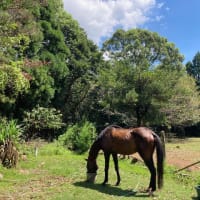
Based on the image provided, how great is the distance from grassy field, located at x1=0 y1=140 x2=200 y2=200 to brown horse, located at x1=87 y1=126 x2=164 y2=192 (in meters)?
0.45

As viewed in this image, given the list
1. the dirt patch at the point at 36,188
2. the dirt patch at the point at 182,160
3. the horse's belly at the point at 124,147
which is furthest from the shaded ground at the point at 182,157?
the dirt patch at the point at 36,188

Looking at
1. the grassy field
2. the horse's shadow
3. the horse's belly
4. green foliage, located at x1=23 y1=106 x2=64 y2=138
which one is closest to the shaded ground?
the grassy field

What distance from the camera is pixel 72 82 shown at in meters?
27.2

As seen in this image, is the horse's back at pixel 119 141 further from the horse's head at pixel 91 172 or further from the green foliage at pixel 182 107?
the green foliage at pixel 182 107

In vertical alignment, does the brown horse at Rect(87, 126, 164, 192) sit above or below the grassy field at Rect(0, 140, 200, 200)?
above

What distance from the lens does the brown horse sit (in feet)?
23.7

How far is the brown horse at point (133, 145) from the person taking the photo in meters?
7.23

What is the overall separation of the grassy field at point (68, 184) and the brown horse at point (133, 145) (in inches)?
17.6

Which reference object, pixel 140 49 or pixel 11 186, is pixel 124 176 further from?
pixel 140 49

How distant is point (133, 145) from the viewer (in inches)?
302

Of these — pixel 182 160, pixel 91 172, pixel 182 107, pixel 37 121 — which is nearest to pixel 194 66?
pixel 182 107

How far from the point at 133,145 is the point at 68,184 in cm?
198

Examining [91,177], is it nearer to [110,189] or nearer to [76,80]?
[110,189]

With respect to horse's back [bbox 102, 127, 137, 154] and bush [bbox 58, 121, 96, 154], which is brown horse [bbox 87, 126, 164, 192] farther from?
bush [bbox 58, 121, 96, 154]
